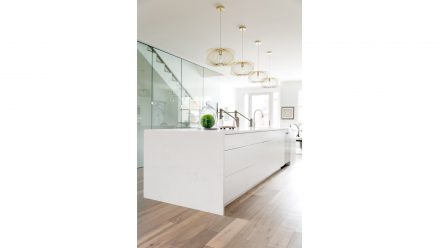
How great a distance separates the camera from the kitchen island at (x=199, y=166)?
212 cm

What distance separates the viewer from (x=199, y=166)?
2189mm

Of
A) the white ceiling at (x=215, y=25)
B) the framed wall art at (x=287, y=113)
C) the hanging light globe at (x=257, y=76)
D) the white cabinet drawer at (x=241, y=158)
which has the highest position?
the white ceiling at (x=215, y=25)

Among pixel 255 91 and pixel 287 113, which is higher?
pixel 255 91

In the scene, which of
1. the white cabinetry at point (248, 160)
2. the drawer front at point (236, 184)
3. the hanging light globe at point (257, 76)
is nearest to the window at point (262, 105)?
the hanging light globe at point (257, 76)

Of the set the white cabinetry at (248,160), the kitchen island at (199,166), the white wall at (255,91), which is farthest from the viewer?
the white wall at (255,91)

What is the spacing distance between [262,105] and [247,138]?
23.0 ft

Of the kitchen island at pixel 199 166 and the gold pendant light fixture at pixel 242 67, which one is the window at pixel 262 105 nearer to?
the gold pendant light fixture at pixel 242 67

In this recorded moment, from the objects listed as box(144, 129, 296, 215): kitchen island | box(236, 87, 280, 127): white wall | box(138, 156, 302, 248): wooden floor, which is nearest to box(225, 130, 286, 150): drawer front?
box(144, 129, 296, 215): kitchen island

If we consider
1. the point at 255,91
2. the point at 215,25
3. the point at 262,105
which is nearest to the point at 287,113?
the point at 262,105

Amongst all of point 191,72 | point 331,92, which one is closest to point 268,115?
point 191,72

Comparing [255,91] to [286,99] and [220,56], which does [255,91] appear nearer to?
[286,99]

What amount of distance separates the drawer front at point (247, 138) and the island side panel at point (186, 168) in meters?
0.14

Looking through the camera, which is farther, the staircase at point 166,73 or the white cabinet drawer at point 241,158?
the staircase at point 166,73
